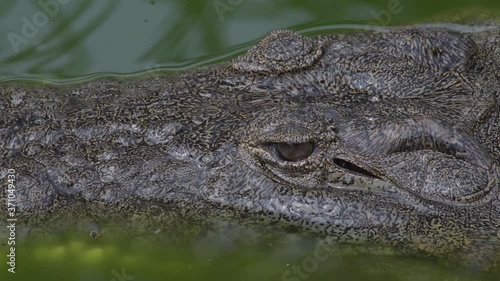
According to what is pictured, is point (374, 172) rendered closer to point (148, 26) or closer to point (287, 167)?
point (287, 167)

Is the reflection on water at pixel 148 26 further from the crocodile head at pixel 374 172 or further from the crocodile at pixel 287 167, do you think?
the crocodile head at pixel 374 172

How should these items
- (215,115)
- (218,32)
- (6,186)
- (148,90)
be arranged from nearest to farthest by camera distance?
(6,186) → (215,115) → (148,90) → (218,32)

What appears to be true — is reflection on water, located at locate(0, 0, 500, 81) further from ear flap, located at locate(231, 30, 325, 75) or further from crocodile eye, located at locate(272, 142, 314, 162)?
crocodile eye, located at locate(272, 142, 314, 162)

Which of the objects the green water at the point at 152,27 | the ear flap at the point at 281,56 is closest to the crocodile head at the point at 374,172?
the ear flap at the point at 281,56

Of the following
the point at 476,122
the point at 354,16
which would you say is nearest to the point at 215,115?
the point at 476,122

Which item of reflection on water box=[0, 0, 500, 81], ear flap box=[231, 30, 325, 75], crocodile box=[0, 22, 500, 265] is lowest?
crocodile box=[0, 22, 500, 265]

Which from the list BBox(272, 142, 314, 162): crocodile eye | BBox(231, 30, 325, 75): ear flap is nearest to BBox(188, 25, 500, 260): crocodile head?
BBox(272, 142, 314, 162): crocodile eye

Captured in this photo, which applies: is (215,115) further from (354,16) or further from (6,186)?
(354,16)
